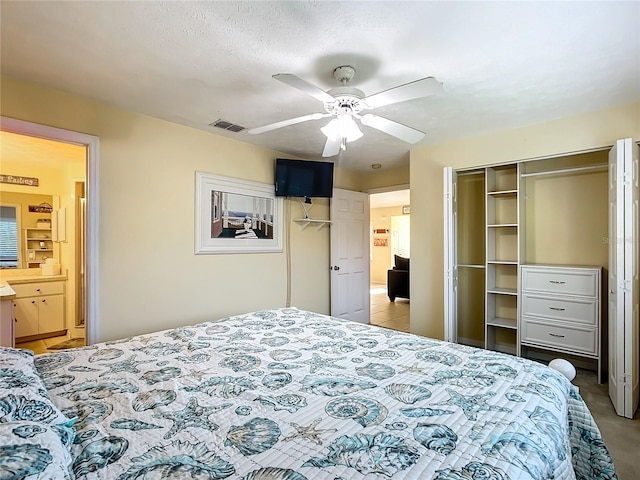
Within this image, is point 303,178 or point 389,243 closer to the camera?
point 303,178

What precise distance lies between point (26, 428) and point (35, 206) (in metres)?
5.14

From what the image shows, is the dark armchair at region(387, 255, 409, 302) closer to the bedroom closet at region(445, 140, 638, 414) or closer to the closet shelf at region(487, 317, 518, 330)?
the bedroom closet at region(445, 140, 638, 414)

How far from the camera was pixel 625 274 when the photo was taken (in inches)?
92.7

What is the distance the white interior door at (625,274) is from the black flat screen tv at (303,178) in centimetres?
273

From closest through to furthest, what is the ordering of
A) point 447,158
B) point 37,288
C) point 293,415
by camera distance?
point 293,415, point 447,158, point 37,288

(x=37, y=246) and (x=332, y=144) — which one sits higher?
(x=332, y=144)

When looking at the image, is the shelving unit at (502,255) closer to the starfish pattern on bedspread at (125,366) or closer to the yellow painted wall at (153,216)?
the yellow painted wall at (153,216)

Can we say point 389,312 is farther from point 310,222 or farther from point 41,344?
point 41,344

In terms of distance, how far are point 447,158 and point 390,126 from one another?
176 centimetres

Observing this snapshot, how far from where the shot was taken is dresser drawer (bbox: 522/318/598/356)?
2969 millimetres

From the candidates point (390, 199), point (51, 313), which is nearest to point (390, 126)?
point (51, 313)

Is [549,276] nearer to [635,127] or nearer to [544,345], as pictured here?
[544,345]

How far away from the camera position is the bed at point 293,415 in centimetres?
87

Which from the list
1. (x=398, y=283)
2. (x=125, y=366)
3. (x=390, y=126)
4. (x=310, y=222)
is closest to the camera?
(x=125, y=366)
